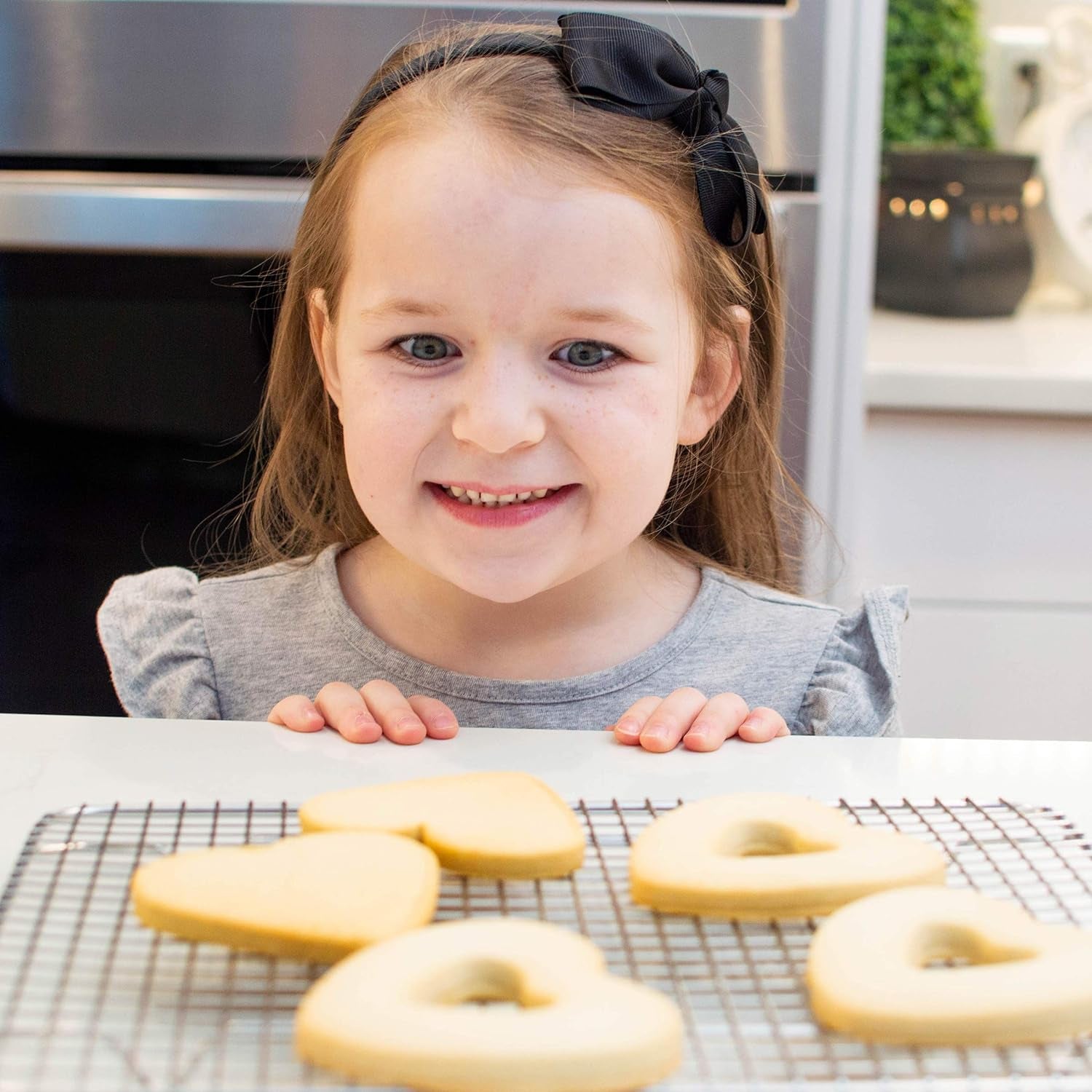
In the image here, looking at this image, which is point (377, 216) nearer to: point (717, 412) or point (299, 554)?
point (717, 412)

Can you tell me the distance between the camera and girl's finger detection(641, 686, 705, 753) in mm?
658

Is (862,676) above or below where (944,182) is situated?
below

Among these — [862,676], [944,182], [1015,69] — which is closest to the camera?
[862,676]

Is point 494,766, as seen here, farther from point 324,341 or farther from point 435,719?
point 324,341

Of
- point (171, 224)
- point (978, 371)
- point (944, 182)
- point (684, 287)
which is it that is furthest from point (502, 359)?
point (944, 182)

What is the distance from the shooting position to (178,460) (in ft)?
4.73

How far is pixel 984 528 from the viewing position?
64.6 inches

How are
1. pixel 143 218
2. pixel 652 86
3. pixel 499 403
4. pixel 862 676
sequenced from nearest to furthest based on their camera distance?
pixel 499 403, pixel 652 86, pixel 862 676, pixel 143 218

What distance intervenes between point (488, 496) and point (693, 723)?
0.74ft

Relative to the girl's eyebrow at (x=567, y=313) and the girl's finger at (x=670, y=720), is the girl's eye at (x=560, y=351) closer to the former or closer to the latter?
the girl's eyebrow at (x=567, y=313)

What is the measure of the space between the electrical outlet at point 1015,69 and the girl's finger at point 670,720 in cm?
173

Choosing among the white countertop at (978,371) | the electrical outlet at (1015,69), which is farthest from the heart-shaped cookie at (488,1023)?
the electrical outlet at (1015,69)

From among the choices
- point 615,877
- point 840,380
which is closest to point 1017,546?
point 840,380

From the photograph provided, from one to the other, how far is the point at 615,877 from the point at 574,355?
16.1 inches
